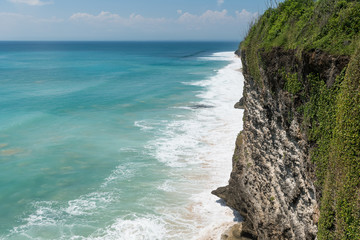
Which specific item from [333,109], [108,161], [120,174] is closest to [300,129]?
[333,109]

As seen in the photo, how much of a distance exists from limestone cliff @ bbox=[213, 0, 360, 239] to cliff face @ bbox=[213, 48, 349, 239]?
3 cm

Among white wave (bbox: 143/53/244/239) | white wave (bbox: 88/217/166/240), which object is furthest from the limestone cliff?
white wave (bbox: 88/217/166/240)

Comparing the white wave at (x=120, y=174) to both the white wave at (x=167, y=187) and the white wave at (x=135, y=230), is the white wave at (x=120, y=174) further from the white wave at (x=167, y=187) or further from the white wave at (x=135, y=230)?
the white wave at (x=135, y=230)

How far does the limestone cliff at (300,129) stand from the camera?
8.03 meters

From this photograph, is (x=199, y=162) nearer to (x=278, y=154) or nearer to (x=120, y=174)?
(x=120, y=174)

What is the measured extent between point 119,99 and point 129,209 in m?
30.4

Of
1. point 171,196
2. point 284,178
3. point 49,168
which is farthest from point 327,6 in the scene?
point 49,168

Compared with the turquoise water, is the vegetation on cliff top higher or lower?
higher

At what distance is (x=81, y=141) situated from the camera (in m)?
30.2

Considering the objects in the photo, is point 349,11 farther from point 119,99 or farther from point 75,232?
point 119,99

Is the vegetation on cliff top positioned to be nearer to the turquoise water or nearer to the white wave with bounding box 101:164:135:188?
the turquoise water

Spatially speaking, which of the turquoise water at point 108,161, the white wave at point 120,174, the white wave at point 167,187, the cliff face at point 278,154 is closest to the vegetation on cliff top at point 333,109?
the cliff face at point 278,154

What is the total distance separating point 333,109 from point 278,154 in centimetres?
369

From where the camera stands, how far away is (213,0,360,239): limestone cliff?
8031 mm
